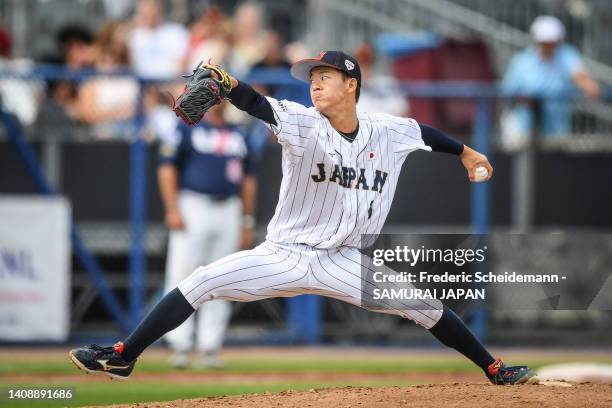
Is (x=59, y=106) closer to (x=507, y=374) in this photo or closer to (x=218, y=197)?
(x=218, y=197)

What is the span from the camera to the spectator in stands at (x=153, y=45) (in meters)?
14.1

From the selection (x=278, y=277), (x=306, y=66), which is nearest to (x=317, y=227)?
(x=278, y=277)

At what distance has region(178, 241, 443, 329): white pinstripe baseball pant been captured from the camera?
7008 millimetres

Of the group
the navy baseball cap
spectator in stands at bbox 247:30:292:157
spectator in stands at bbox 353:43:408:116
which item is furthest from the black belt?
the navy baseball cap

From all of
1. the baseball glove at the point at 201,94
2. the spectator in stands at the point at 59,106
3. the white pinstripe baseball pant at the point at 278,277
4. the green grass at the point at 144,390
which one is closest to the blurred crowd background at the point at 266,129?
the spectator in stands at the point at 59,106

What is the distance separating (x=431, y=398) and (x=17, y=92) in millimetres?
7768

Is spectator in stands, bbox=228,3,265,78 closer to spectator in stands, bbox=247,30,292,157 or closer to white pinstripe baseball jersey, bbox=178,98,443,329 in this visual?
spectator in stands, bbox=247,30,292,157

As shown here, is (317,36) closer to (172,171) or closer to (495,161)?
(495,161)

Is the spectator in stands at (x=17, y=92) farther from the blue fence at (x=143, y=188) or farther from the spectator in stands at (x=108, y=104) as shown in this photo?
the spectator in stands at (x=108, y=104)

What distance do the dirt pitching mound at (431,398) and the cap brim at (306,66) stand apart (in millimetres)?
1938

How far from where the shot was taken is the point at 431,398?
6.97m

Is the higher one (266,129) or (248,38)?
(248,38)

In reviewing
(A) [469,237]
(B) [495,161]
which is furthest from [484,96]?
(A) [469,237]

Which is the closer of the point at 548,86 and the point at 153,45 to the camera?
the point at 548,86
